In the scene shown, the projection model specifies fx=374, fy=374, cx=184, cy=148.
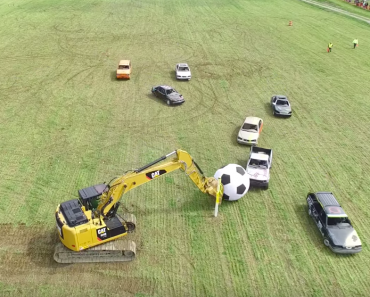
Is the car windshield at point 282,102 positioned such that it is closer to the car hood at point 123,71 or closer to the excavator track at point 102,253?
the car hood at point 123,71

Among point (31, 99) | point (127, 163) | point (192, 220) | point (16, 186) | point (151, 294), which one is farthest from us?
point (31, 99)

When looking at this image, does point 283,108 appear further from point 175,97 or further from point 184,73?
point 184,73

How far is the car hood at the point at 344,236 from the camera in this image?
18.1 metres

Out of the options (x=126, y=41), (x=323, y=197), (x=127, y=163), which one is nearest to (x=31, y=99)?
(x=127, y=163)

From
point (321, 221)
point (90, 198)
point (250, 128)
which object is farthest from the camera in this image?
point (250, 128)

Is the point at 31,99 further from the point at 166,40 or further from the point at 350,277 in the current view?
the point at 350,277

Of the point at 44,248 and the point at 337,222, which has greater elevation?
the point at 337,222

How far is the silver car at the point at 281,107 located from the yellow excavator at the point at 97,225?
15.3 metres

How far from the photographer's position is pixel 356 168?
83.3 ft

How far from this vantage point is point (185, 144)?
2730cm

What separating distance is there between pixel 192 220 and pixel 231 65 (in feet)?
86.0

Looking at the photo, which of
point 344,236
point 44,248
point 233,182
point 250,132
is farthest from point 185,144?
point 344,236

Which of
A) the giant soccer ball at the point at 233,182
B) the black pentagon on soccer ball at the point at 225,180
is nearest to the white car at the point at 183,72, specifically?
the giant soccer ball at the point at 233,182

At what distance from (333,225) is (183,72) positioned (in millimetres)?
23513
